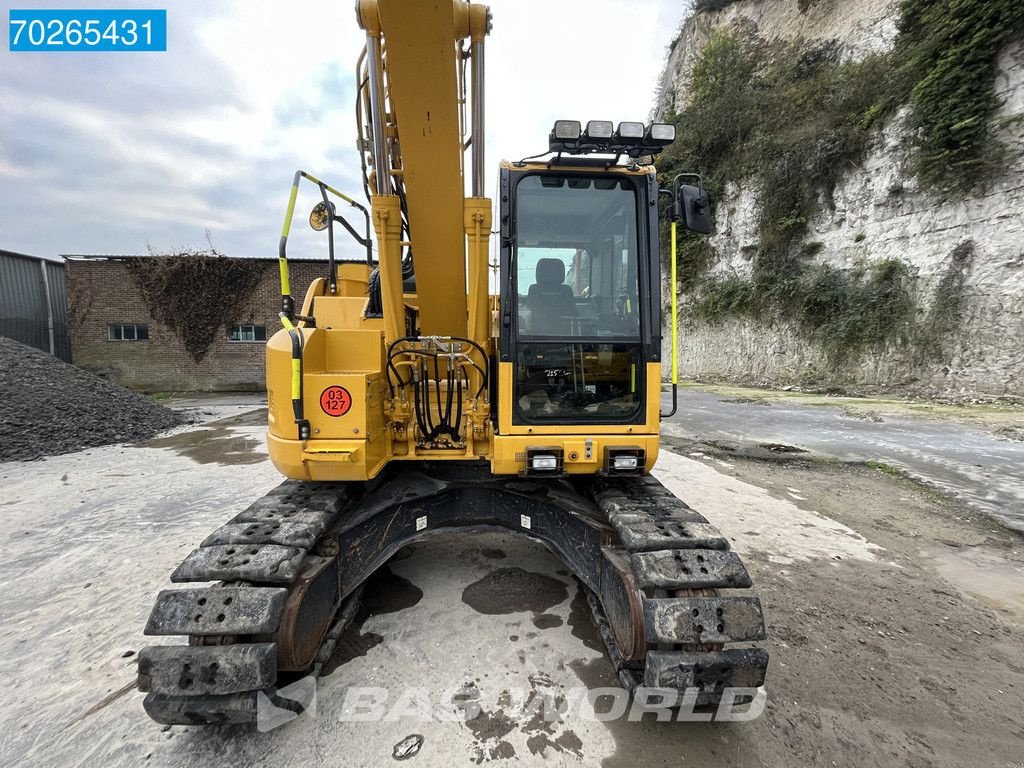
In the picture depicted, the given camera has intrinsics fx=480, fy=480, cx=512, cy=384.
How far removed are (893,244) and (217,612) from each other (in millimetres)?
18083

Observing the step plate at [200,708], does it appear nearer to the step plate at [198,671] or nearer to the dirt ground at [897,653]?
the step plate at [198,671]

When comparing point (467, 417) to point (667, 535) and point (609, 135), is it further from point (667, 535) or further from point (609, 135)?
point (609, 135)

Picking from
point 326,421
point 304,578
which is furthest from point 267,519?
point 326,421

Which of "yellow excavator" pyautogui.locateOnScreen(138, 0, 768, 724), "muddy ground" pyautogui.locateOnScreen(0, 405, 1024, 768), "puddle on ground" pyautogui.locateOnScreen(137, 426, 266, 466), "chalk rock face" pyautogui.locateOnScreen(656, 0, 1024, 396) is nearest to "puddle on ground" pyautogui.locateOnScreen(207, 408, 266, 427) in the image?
"puddle on ground" pyautogui.locateOnScreen(137, 426, 266, 466)

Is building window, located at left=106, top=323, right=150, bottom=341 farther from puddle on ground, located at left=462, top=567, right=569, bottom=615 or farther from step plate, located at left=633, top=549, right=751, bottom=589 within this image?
step plate, located at left=633, top=549, right=751, bottom=589

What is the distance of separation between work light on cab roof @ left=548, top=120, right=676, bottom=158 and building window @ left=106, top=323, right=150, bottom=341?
2125cm

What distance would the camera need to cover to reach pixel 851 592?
11.9 ft

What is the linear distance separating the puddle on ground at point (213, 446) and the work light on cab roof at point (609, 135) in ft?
22.9

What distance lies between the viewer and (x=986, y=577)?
152 inches

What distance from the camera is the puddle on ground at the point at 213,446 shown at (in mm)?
7762

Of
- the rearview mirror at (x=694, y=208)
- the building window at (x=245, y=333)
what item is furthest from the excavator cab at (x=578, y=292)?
the building window at (x=245, y=333)

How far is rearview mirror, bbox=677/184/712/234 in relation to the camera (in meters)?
2.90

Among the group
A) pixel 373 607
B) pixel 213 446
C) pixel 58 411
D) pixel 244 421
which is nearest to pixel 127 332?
pixel 244 421

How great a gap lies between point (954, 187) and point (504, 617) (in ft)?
53.8
